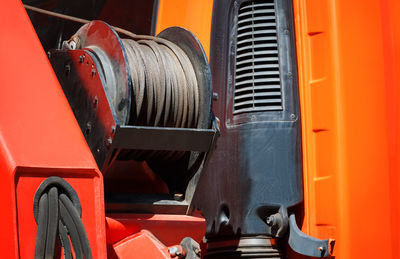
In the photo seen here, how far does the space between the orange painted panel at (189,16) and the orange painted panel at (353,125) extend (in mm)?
419

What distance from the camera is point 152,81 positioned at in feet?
7.04

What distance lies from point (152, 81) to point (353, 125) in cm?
81

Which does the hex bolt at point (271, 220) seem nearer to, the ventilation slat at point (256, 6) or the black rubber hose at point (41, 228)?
the ventilation slat at point (256, 6)

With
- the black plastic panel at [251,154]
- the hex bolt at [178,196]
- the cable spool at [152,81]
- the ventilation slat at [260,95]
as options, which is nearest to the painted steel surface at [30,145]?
the cable spool at [152,81]

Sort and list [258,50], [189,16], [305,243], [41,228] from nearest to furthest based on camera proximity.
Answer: [41,228] → [305,243] → [258,50] → [189,16]

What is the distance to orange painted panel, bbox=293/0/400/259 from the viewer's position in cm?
258

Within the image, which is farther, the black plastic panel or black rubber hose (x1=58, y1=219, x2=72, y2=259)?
the black plastic panel

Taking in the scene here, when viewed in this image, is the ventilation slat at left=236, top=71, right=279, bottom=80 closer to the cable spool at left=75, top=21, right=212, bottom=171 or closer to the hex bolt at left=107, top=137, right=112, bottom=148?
the cable spool at left=75, top=21, right=212, bottom=171

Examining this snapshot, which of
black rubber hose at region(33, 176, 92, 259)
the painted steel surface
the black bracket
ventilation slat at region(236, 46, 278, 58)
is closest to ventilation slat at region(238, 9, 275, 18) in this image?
ventilation slat at region(236, 46, 278, 58)

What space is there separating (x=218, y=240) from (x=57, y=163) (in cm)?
114

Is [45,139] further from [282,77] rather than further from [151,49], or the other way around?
[282,77]

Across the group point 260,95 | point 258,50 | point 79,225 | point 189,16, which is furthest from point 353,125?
point 79,225

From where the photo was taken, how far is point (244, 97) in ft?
9.36

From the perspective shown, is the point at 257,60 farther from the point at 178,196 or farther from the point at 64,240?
the point at 64,240
